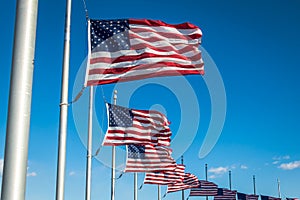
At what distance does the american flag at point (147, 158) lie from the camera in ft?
64.2

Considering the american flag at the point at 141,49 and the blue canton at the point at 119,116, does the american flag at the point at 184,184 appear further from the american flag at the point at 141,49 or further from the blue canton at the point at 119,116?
the american flag at the point at 141,49

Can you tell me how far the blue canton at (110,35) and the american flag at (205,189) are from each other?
36709 millimetres

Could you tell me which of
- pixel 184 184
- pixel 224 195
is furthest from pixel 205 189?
pixel 184 184

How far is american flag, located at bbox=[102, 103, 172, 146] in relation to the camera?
15977 millimetres

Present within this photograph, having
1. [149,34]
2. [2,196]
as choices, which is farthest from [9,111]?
[149,34]

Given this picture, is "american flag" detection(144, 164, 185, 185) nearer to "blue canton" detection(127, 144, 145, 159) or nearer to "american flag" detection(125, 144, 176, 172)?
"american flag" detection(125, 144, 176, 172)

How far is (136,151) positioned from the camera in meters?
19.8

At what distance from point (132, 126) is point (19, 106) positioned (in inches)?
506

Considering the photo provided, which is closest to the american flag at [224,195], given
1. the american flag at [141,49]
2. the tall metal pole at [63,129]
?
the american flag at [141,49]

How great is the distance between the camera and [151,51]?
10211mm

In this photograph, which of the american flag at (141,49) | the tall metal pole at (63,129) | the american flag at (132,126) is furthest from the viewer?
the american flag at (132,126)

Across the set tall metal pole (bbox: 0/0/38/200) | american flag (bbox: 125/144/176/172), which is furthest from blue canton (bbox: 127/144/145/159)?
tall metal pole (bbox: 0/0/38/200)

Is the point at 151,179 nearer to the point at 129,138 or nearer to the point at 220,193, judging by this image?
the point at 129,138

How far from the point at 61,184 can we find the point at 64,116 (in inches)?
46.8
